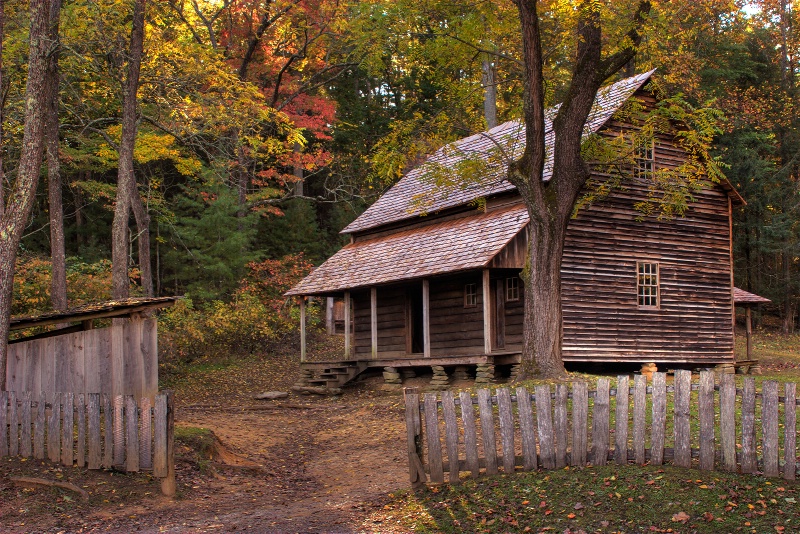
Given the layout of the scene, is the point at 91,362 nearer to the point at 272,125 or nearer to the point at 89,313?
the point at 89,313

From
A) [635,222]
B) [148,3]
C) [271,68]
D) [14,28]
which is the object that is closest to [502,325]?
[635,222]

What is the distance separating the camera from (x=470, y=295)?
25062mm

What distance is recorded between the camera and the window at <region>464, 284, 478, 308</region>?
81.4ft

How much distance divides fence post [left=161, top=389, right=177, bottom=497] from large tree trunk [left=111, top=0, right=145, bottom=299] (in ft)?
36.3

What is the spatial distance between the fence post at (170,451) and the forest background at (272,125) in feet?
35.6

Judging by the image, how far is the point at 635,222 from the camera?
80.2 feet

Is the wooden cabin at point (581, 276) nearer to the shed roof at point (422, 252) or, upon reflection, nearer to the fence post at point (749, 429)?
the shed roof at point (422, 252)

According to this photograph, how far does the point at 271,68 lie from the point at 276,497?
1203 inches

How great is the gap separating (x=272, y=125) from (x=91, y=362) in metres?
24.9

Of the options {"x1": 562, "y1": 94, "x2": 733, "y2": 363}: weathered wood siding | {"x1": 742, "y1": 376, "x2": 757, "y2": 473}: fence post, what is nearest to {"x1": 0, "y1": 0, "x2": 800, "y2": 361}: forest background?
{"x1": 562, "y1": 94, "x2": 733, "y2": 363}: weathered wood siding

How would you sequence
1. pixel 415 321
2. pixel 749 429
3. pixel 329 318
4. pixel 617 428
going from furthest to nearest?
1. pixel 329 318
2. pixel 415 321
3. pixel 617 428
4. pixel 749 429

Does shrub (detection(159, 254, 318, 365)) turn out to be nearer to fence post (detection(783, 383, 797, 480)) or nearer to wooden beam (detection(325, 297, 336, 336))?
wooden beam (detection(325, 297, 336, 336))

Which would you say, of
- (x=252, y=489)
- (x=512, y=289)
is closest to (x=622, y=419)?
(x=252, y=489)

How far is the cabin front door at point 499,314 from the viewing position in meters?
23.8
